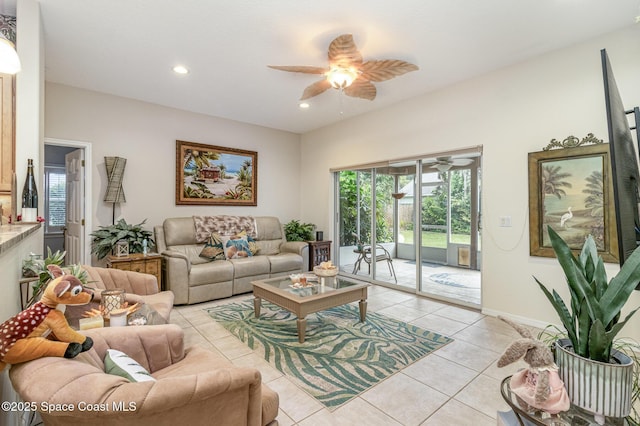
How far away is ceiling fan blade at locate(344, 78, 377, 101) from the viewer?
3.05 meters

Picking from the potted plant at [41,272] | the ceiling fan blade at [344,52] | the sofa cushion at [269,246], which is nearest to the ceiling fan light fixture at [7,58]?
the potted plant at [41,272]

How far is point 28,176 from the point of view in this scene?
2.27m

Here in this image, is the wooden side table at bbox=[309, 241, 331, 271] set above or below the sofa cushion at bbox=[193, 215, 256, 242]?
below

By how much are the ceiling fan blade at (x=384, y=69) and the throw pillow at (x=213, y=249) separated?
10.8 feet

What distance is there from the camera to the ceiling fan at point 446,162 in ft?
13.2

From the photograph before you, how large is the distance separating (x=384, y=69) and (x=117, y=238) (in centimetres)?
382

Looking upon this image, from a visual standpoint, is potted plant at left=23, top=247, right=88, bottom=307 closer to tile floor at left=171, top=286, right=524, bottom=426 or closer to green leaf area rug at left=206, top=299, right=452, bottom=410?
tile floor at left=171, top=286, right=524, bottom=426

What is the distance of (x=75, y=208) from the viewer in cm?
420

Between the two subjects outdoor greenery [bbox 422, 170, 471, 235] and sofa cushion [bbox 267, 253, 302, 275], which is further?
sofa cushion [bbox 267, 253, 302, 275]

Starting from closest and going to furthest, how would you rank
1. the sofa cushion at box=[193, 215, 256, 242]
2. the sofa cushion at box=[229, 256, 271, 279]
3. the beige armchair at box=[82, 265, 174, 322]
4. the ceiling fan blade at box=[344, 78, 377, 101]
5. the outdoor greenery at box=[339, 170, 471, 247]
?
the beige armchair at box=[82, 265, 174, 322]
the ceiling fan blade at box=[344, 78, 377, 101]
the outdoor greenery at box=[339, 170, 471, 247]
the sofa cushion at box=[229, 256, 271, 279]
the sofa cushion at box=[193, 215, 256, 242]

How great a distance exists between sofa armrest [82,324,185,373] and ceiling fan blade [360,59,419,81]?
8.67ft

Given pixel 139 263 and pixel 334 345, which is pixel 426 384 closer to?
pixel 334 345

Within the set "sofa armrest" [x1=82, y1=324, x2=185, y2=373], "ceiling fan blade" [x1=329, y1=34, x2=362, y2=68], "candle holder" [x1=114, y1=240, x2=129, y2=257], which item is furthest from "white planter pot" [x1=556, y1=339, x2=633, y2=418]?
"candle holder" [x1=114, y1=240, x2=129, y2=257]

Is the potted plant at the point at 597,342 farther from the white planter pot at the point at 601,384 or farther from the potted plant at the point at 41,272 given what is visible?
the potted plant at the point at 41,272
